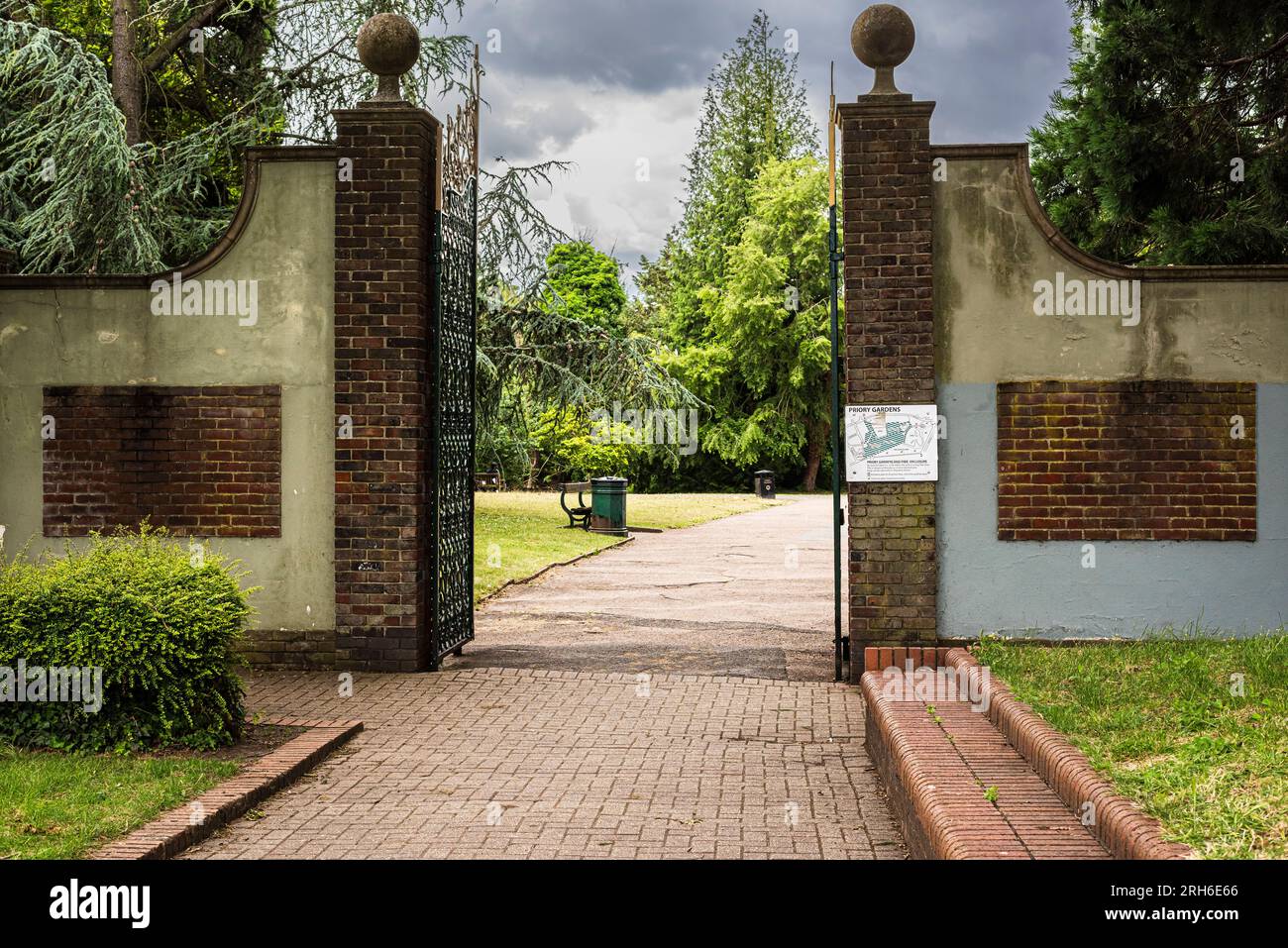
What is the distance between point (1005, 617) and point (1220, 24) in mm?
5124

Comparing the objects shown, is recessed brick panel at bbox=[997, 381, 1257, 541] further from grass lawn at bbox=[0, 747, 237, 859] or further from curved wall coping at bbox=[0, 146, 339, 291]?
grass lawn at bbox=[0, 747, 237, 859]

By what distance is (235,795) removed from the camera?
18.7 feet

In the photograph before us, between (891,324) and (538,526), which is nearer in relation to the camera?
(891,324)

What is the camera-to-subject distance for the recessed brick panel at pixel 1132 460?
29.2 ft

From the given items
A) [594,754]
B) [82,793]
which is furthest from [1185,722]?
[82,793]

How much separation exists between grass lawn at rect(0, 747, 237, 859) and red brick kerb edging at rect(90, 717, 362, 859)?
0.09 m

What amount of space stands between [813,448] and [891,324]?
148ft

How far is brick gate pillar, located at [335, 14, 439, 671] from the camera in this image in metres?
9.40

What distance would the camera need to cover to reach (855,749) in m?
7.23

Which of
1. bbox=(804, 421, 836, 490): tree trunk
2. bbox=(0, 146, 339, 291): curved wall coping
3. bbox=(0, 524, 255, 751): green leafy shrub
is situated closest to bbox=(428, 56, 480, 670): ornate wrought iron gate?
bbox=(0, 146, 339, 291): curved wall coping

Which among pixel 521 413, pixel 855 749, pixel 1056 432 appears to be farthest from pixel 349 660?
pixel 521 413

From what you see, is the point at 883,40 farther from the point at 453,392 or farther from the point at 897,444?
the point at 453,392

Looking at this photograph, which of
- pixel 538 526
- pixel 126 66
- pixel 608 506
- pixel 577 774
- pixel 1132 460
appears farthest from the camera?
pixel 608 506
